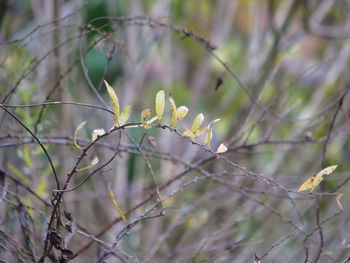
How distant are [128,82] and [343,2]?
103cm

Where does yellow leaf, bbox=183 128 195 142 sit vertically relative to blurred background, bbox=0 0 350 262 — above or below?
below

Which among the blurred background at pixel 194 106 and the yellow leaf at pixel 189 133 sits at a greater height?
the blurred background at pixel 194 106

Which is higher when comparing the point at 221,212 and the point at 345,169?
the point at 345,169

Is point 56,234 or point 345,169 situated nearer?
point 56,234

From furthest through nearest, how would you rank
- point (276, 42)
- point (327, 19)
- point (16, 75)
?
point (327, 19)
point (276, 42)
point (16, 75)

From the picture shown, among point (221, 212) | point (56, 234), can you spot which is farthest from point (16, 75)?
point (221, 212)

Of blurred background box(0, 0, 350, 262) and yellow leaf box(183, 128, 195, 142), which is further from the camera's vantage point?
blurred background box(0, 0, 350, 262)

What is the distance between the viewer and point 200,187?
1.79m

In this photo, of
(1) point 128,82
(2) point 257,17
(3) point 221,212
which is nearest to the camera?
(3) point 221,212

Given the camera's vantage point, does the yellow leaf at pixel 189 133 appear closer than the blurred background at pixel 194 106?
Yes

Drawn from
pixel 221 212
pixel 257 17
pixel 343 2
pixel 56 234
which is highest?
pixel 257 17

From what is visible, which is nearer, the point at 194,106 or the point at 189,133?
the point at 189,133

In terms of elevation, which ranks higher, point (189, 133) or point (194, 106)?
point (194, 106)

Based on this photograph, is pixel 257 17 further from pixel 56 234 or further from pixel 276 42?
pixel 56 234
